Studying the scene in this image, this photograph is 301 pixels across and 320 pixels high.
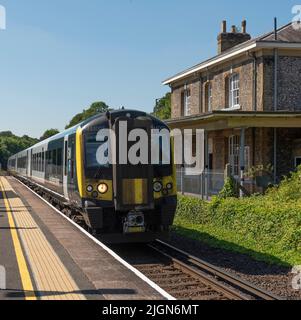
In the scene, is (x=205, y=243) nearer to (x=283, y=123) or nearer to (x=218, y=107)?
(x=283, y=123)

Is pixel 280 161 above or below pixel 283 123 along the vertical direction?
below

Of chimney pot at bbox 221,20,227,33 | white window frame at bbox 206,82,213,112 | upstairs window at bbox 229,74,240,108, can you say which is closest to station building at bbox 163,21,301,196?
upstairs window at bbox 229,74,240,108

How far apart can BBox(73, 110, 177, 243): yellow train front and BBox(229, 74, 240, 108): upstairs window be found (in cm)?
1384

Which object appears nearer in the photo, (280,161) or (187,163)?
(280,161)

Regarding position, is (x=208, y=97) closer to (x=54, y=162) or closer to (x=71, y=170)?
(x=54, y=162)

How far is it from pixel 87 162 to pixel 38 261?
2858mm

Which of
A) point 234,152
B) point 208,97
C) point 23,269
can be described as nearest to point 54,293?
point 23,269

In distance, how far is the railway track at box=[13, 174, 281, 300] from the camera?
8.83 meters

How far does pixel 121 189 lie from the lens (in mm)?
11609

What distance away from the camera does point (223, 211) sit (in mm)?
16562

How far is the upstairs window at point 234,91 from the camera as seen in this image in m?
25.3

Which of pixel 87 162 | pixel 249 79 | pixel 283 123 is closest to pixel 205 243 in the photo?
pixel 87 162
